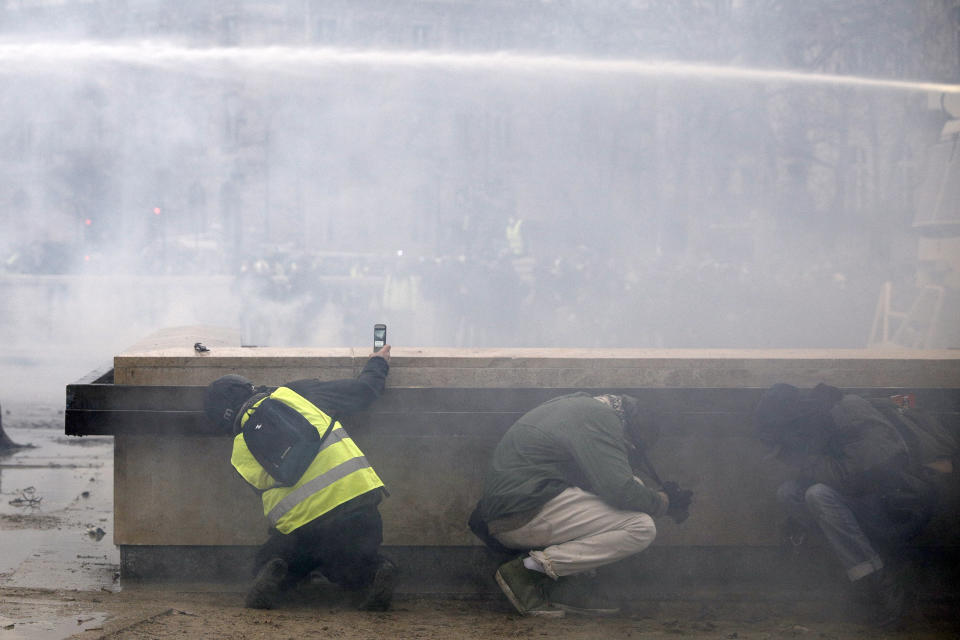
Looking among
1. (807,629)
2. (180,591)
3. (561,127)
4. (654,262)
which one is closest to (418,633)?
(180,591)

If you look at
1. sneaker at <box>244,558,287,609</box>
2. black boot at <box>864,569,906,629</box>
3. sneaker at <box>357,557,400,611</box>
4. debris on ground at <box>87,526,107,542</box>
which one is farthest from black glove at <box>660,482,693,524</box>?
debris on ground at <box>87,526,107,542</box>

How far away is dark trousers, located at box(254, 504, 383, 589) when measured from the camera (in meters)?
4.01

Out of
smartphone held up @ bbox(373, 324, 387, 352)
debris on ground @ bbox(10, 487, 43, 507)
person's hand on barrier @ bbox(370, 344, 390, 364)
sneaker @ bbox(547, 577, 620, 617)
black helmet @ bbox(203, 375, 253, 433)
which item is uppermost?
smartphone held up @ bbox(373, 324, 387, 352)

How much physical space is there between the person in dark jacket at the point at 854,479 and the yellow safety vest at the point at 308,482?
1757 millimetres

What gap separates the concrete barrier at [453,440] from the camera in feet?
14.4

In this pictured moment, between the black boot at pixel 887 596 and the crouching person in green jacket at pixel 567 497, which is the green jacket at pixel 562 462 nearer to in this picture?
the crouching person in green jacket at pixel 567 497

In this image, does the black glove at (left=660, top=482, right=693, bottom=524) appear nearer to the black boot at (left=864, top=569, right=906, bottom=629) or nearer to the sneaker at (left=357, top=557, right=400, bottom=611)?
the black boot at (left=864, top=569, right=906, bottom=629)

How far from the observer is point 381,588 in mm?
4105

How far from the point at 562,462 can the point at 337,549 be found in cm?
98

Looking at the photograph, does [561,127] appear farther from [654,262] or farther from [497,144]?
[654,262]

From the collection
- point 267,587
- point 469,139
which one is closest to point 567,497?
point 267,587

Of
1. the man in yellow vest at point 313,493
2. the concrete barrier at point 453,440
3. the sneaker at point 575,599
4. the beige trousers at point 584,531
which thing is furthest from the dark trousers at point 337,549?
the sneaker at point 575,599

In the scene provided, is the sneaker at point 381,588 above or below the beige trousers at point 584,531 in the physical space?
below

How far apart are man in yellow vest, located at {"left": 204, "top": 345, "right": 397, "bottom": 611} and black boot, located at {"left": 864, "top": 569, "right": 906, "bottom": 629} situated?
1978 millimetres
